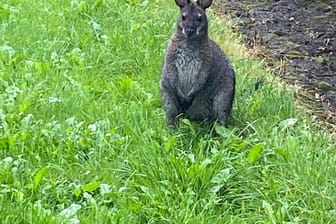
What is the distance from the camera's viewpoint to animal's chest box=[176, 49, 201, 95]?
5852 millimetres

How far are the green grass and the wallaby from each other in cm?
15

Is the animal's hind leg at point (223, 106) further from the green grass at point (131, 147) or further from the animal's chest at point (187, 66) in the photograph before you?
the animal's chest at point (187, 66)

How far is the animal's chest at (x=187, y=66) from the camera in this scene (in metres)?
5.85

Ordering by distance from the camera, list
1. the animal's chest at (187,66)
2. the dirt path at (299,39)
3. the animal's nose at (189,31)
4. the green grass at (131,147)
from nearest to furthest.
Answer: the green grass at (131,147)
the animal's nose at (189,31)
the animal's chest at (187,66)
the dirt path at (299,39)

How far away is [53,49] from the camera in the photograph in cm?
700

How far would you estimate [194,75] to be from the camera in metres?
5.86

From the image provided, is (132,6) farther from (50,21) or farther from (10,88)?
(10,88)

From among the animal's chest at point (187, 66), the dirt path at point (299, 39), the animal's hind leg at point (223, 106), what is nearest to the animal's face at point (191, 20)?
the animal's chest at point (187, 66)

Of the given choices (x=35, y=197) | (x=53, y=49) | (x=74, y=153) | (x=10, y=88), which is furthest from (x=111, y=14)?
(x=35, y=197)

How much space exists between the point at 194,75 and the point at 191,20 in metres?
0.38

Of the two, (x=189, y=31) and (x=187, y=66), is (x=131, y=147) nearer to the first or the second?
(x=187, y=66)

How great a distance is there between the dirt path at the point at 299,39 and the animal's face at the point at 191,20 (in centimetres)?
117

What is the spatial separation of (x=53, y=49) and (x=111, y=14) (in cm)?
120

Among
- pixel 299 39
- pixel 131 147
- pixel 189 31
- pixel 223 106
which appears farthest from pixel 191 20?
pixel 299 39
